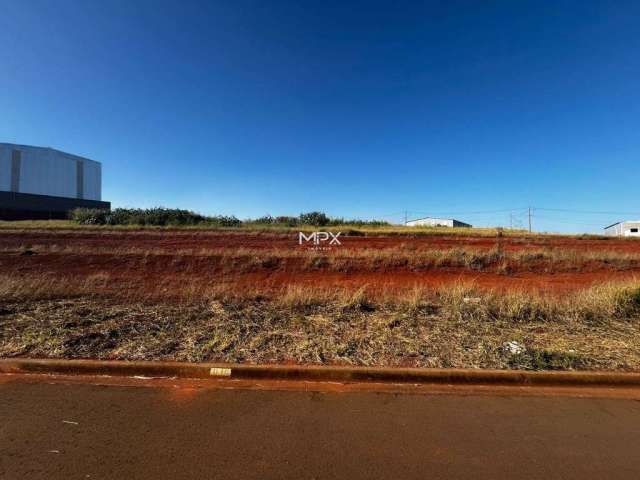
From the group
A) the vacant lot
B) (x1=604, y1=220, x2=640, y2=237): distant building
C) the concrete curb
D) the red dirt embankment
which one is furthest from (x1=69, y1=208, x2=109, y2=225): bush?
(x1=604, y1=220, x2=640, y2=237): distant building

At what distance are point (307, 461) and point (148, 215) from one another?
38138 millimetres

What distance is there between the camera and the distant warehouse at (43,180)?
217 feet

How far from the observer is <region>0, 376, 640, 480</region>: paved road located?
9.11 ft

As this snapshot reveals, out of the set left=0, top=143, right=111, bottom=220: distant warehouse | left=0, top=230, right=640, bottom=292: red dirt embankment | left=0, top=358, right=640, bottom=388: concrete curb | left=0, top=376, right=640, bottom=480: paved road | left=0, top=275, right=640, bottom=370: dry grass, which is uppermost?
left=0, top=143, right=111, bottom=220: distant warehouse

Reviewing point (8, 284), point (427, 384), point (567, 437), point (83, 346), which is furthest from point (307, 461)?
point (8, 284)

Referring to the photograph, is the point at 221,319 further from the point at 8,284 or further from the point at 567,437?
the point at 8,284

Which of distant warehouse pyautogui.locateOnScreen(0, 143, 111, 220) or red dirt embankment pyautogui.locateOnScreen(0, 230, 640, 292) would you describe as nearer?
red dirt embankment pyautogui.locateOnScreen(0, 230, 640, 292)

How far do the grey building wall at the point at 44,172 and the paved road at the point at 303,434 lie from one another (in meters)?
87.4

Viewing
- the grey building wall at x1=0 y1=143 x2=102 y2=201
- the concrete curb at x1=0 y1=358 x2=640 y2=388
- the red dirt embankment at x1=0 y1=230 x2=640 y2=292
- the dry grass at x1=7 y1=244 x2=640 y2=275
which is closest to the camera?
the concrete curb at x1=0 y1=358 x2=640 y2=388

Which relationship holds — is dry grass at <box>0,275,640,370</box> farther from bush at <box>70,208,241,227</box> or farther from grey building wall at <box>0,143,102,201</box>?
grey building wall at <box>0,143,102,201</box>

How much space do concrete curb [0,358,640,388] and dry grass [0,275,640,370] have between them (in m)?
0.23

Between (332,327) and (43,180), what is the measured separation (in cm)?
8924

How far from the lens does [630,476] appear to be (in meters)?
2.76

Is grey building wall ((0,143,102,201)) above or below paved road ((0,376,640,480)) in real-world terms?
above
